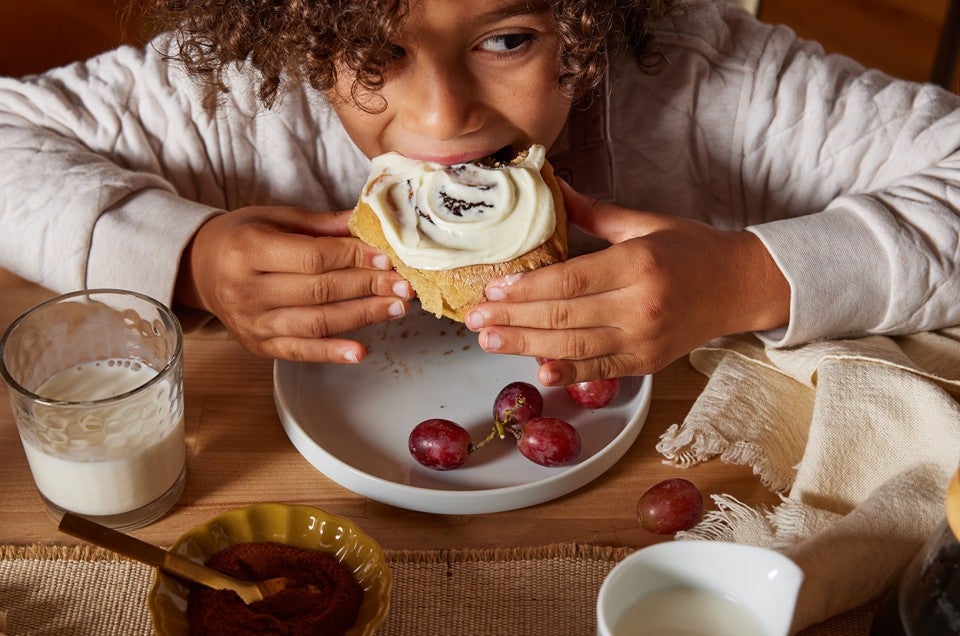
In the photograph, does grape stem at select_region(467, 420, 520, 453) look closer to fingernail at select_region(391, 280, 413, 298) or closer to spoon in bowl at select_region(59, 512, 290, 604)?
fingernail at select_region(391, 280, 413, 298)

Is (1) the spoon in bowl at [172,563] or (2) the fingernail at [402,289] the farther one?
(2) the fingernail at [402,289]

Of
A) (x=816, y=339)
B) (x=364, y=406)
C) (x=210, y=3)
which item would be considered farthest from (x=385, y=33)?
(x=816, y=339)

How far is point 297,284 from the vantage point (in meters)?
1.15

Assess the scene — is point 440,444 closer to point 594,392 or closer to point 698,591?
point 594,392

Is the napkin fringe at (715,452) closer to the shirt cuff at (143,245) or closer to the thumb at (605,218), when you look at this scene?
the thumb at (605,218)

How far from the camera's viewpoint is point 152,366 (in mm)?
1074

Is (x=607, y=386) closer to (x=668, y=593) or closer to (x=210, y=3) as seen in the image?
(x=668, y=593)

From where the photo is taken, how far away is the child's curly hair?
3.51 ft

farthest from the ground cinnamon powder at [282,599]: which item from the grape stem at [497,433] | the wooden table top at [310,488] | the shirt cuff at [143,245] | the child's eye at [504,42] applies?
the child's eye at [504,42]

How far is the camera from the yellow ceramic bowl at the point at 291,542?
2.79ft

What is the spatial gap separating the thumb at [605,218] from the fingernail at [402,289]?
23 centimetres

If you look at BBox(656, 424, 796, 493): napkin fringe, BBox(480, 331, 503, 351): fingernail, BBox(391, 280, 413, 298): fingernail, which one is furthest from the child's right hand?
BBox(656, 424, 796, 493): napkin fringe

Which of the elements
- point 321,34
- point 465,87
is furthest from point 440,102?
point 321,34

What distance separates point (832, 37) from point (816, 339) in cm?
250
